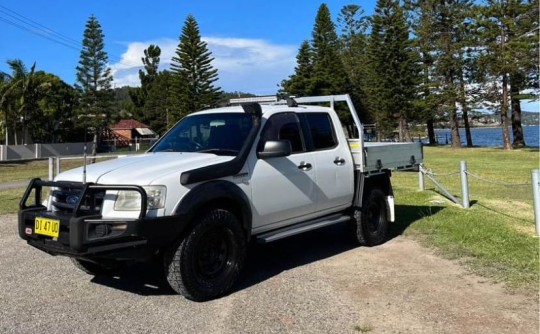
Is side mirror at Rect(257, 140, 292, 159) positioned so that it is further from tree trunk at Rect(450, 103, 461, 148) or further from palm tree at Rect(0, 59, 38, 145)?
palm tree at Rect(0, 59, 38, 145)

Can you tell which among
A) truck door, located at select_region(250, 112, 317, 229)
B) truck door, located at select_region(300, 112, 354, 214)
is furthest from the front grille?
truck door, located at select_region(300, 112, 354, 214)

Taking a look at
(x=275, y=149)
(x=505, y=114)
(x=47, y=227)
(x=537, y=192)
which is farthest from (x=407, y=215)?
(x=505, y=114)

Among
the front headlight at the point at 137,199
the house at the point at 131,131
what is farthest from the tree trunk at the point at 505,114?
the house at the point at 131,131

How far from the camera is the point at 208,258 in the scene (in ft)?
17.5

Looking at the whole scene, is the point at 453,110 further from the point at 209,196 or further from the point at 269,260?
the point at 209,196

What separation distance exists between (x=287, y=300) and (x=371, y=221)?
9.51 ft

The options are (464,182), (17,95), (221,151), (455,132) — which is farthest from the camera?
(17,95)

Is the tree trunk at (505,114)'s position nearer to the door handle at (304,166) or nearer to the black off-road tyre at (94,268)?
the door handle at (304,166)

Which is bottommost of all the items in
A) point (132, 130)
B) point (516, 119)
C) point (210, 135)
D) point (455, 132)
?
point (210, 135)

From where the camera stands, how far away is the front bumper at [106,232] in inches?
181

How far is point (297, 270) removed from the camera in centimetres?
627

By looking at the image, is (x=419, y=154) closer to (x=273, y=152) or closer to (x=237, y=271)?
(x=273, y=152)

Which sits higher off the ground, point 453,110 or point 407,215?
point 453,110

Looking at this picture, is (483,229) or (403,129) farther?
(403,129)
